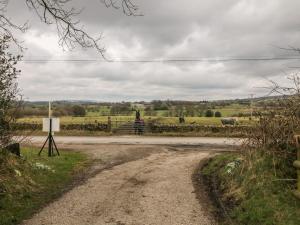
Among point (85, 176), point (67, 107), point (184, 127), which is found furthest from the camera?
point (67, 107)

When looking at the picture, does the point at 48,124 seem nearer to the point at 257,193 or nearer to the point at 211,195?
→ the point at 211,195

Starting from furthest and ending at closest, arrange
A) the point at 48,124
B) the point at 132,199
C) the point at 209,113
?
1. the point at 209,113
2. the point at 48,124
3. the point at 132,199

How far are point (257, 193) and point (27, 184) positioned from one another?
235 inches

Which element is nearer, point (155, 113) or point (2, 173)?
point (2, 173)

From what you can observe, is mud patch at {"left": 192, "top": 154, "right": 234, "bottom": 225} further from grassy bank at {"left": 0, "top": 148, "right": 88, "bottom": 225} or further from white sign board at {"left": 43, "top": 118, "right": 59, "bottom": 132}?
white sign board at {"left": 43, "top": 118, "right": 59, "bottom": 132}

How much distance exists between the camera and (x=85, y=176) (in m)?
13.8

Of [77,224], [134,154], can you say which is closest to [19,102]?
[77,224]

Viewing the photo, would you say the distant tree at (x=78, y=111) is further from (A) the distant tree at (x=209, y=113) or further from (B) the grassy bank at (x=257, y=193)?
(B) the grassy bank at (x=257, y=193)

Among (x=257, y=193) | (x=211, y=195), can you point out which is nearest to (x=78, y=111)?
(x=211, y=195)

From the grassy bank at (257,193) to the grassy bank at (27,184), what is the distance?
4.05 meters

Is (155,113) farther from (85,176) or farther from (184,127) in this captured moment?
(85,176)

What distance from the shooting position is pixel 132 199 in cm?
1029

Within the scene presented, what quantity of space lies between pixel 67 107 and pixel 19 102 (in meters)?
52.4

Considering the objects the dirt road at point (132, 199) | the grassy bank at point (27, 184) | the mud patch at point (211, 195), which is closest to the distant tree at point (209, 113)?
the dirt road at point (132, 199)
